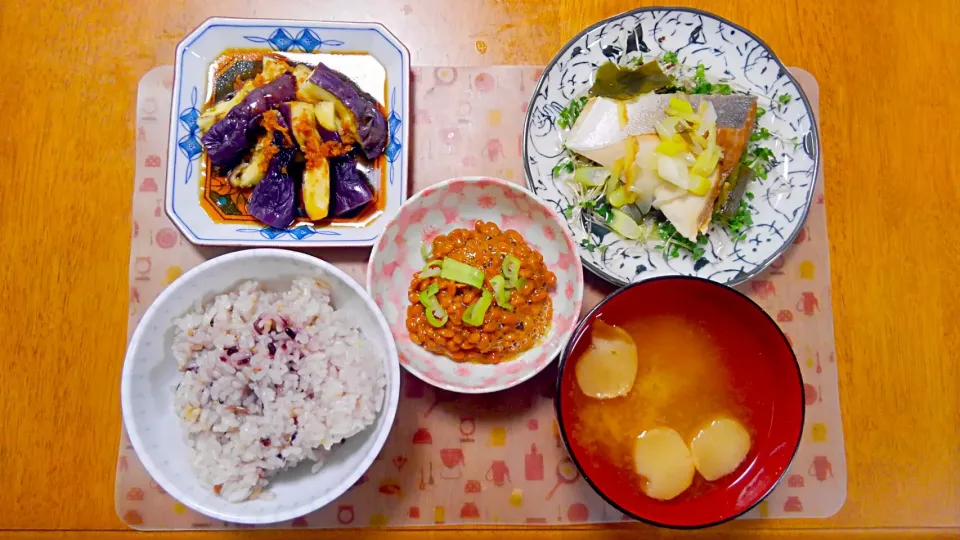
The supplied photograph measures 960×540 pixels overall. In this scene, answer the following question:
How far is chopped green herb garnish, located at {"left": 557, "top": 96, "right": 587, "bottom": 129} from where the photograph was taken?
5.44ft

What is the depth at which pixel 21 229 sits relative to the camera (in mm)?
1673

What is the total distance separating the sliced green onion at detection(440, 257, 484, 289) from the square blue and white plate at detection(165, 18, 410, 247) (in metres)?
0.20

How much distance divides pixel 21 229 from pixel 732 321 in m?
1.84

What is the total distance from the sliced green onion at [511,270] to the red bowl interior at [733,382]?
240 millimetres

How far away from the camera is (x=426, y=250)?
1630 mm

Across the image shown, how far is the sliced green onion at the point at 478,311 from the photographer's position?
4.92 ft

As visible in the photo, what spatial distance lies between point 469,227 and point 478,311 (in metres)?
0.28

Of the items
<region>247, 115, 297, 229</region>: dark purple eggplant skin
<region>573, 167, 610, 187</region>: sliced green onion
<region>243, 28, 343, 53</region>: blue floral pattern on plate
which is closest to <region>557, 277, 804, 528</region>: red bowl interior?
<region>573, 167, 610, 187</region>: sliced green onion

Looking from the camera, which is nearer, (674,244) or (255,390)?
(255,390)

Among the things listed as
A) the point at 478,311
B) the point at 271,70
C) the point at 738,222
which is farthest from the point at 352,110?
the point at 738,222

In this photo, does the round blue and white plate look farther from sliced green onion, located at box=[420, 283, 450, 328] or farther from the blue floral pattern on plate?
the blue floral pattern on plate

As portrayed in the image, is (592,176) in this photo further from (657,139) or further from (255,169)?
(255,169)

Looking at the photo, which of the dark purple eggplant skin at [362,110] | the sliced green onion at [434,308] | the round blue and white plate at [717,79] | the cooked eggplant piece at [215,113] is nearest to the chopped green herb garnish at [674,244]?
the round blue and white plate at [717,79]

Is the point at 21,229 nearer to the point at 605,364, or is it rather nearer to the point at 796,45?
the point at 605,364
